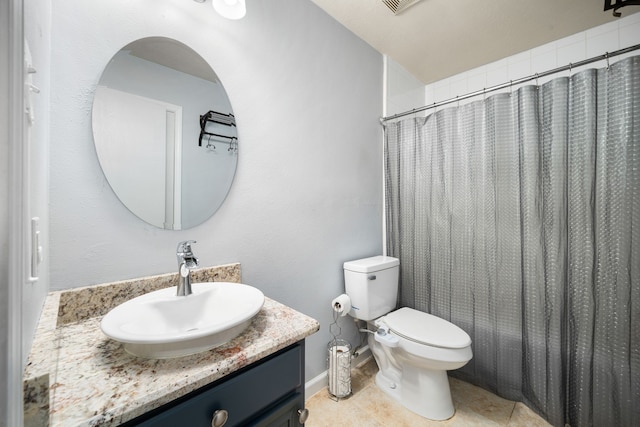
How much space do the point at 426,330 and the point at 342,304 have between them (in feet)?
1.57

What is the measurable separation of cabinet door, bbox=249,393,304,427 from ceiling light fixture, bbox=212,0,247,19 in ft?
4.61

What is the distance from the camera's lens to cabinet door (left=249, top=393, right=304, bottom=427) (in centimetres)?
67

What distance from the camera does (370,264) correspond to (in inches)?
62.5

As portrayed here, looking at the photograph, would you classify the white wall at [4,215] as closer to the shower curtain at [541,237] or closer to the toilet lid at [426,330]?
the toilet lid at [426,330]

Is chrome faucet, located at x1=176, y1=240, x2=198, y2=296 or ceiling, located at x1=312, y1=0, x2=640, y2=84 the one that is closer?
chrome faucet, located at x1=176, y1=240, x2=198, y2=296

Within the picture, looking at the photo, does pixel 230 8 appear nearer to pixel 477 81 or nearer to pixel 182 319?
pixel 182 319

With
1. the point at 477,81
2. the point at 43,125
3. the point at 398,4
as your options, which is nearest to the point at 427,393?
the point at 43,125

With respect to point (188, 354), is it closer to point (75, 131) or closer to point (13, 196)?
point (13, 196)

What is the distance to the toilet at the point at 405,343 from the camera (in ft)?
4.17

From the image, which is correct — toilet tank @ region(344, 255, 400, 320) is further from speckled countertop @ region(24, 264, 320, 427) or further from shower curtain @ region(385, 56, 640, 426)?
speckled countertop @ region(24, 264, 320, 427)

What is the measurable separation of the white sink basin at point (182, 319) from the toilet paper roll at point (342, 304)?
782 mm

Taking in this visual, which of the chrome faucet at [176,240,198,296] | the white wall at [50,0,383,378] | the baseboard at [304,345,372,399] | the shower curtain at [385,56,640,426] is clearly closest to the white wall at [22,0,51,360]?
the white wall at [50,0,383,378]

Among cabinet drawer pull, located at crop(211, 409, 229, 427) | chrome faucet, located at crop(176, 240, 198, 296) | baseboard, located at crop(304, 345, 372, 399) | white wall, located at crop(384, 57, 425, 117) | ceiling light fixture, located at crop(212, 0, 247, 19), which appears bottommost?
baseboard, located at crop(304, 345, 372, 399)

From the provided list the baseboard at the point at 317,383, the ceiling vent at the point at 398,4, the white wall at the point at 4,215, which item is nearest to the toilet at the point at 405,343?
the baseboard at the point at 317,383
